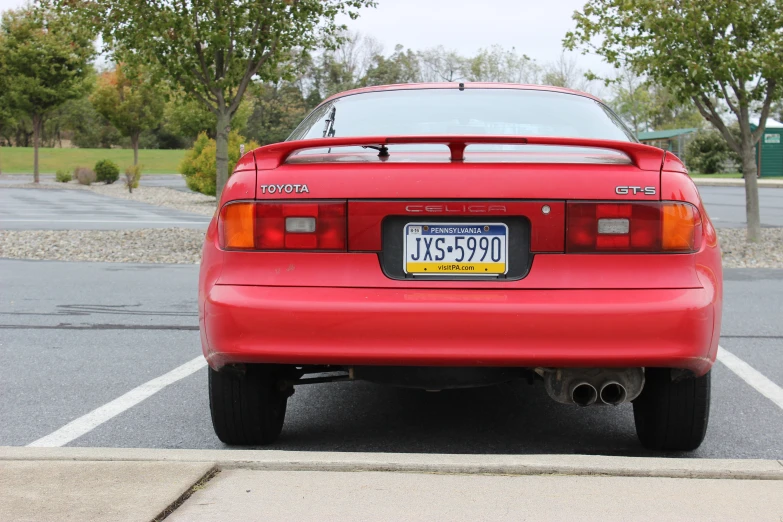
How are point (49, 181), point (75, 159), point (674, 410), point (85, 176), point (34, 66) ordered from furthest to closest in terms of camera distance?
1. point (75, 159)
2. point (49, 181)
3. point (85, 176)
4. point (34, 66)
5. point (674, 410)

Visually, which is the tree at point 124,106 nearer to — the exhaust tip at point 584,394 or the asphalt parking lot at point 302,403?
the asphalt parking lot at point 302,403

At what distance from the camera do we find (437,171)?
3152 mm

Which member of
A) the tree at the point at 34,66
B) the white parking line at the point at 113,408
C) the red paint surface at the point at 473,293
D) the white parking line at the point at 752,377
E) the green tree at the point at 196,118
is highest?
the tree at the point at 34,66

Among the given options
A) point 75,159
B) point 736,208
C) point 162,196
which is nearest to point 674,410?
point 736,208

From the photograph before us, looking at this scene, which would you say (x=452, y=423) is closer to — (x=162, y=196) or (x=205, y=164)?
(x=205, y=164)

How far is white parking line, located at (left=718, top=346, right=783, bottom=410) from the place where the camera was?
4.70 m

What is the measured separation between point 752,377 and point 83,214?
58.8 ft

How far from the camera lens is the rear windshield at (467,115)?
398 centimetres

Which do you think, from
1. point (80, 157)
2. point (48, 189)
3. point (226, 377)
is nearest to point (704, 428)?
point (226, 377)

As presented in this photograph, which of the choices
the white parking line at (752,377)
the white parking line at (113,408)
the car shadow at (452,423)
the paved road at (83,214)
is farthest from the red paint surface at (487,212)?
the paved road at (83,214)

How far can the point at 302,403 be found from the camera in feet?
15.1

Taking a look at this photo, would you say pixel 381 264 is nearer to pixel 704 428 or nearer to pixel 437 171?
pixel 437 171

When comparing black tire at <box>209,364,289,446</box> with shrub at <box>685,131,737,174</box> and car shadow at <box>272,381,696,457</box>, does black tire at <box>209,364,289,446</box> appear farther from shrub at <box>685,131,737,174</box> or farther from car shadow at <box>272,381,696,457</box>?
shrub at <box>685,131,737,174</box>

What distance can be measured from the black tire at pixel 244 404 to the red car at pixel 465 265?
0.68 feet
